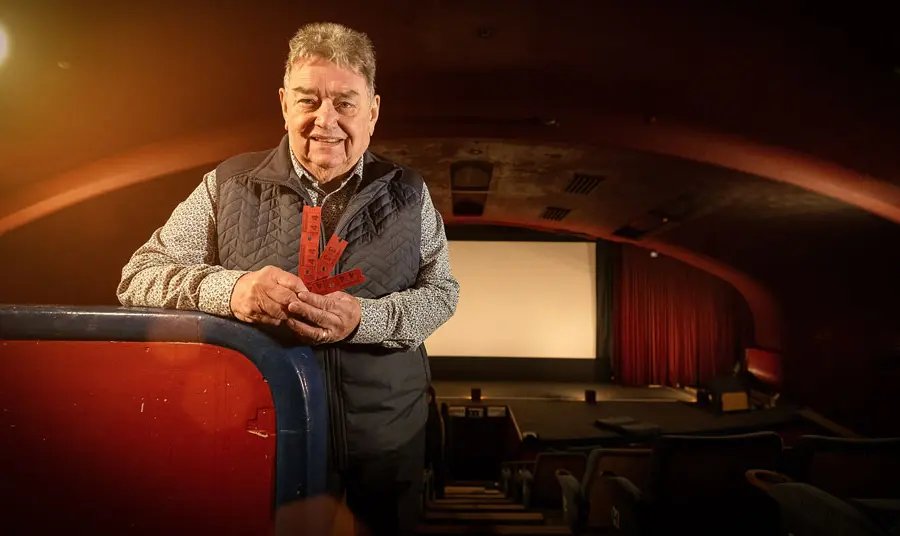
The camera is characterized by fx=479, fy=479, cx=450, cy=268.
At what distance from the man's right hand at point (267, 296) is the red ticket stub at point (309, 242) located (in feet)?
0.23

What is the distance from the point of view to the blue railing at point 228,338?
67 cm

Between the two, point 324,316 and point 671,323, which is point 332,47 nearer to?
point 324,316

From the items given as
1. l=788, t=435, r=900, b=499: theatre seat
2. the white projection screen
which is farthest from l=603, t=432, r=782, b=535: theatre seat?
the white projection screen

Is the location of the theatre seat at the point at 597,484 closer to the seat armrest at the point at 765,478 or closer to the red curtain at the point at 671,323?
the seat armrest at the point at 765,478

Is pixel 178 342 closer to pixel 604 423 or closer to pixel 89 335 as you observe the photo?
pixel 89 335

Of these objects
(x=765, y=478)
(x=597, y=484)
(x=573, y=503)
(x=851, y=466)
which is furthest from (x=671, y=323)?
(x=765, y=478)

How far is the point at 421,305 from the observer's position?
987 mm

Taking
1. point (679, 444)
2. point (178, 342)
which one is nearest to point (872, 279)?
point (679, 444)

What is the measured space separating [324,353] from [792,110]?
3.39m

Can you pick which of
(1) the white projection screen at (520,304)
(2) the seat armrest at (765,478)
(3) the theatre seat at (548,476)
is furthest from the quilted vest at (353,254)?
(1) the white projection screen at (520,304)

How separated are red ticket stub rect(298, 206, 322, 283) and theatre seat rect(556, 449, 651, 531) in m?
2.04

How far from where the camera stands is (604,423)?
5.44m

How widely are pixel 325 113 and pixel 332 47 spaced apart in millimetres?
126

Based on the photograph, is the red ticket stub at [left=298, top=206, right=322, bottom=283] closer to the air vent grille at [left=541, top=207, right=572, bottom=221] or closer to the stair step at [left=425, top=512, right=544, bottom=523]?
the stair step at [left=425, top=512, right=544, bottom=523]
